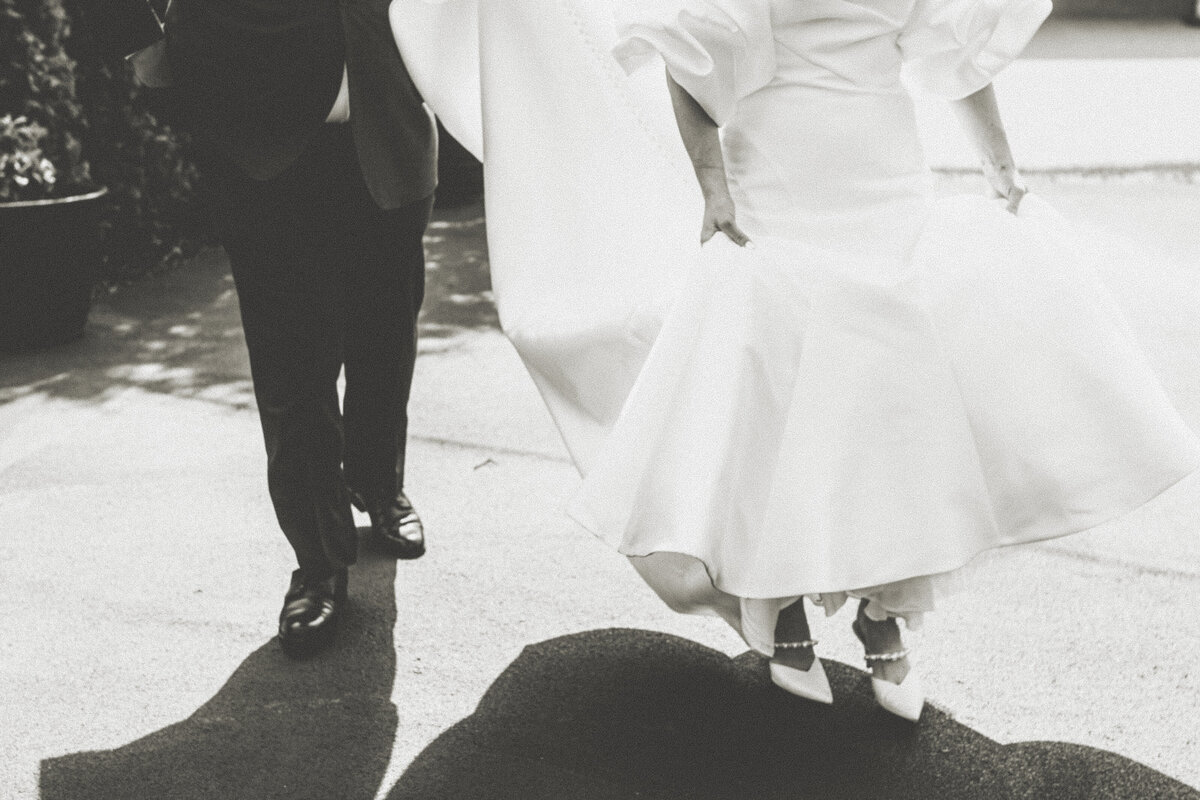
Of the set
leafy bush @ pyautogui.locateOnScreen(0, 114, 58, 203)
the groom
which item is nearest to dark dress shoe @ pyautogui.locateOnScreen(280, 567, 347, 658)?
the groom

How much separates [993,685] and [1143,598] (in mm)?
760

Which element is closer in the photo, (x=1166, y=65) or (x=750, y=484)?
(x=750, y=484)

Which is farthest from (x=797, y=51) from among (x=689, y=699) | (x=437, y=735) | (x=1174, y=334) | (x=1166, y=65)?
(x=1166, y=65)

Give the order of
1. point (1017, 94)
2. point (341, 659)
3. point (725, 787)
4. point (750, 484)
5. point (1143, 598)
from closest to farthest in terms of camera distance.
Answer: point (750, 484) < point (725, 787) < point (341, 659) < point (1143, 598) < point (1017, 94)

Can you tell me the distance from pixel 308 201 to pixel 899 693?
2017 mm

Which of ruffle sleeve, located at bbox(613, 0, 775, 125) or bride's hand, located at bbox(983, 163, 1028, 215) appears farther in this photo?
bride's hand, located at bbox(983, 163, 1028, 215)

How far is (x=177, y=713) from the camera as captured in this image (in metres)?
3.36

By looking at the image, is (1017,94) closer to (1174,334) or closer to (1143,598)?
(1174,334)

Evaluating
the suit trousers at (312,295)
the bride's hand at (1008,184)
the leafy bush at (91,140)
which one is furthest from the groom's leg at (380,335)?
the leafy bush at (91,140)

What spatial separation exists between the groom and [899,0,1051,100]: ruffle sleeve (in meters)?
1.37

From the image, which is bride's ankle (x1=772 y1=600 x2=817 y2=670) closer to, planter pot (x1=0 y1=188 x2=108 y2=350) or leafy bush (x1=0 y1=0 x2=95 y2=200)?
planter pot (x1=0 y1=188 x2=108 y2=350)

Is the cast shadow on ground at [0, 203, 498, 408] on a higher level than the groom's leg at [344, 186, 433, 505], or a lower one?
lower

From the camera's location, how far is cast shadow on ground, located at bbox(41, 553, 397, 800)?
120 inches

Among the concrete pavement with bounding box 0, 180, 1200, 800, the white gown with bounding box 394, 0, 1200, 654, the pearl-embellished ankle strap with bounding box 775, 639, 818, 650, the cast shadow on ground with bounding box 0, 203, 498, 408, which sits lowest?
the cast shadow on ground with bounding box 0, 203, 498, 408
